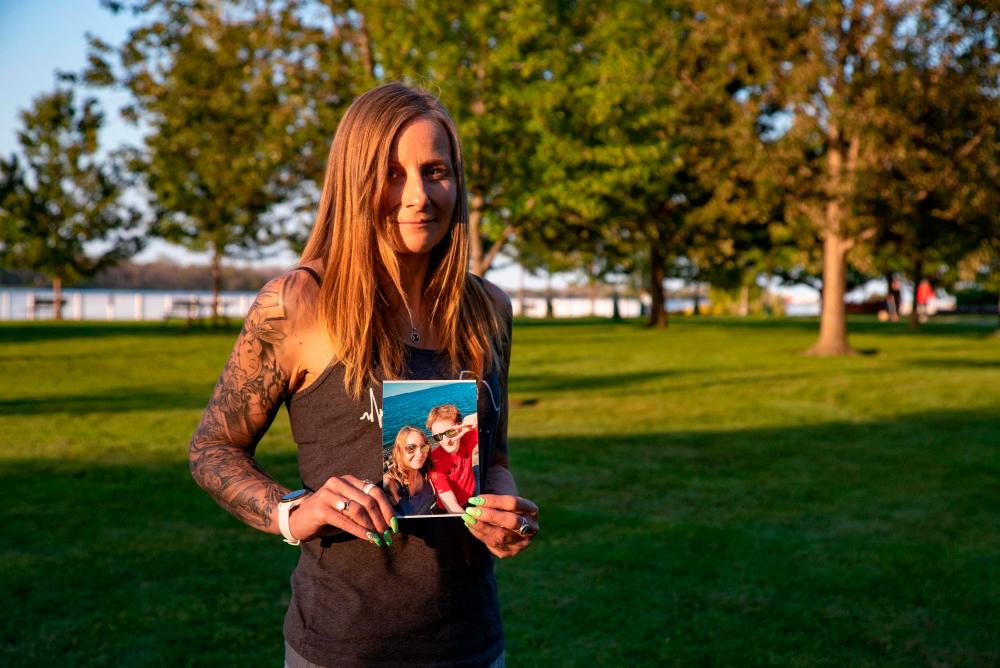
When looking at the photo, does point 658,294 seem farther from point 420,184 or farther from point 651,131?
point 420,184

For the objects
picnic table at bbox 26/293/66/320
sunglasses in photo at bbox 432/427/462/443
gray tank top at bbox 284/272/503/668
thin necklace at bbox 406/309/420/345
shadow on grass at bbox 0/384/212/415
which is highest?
picnic table at bbox 26/293/66/320

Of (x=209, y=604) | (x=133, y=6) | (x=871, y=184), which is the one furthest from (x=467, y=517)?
(x=871, y=184)

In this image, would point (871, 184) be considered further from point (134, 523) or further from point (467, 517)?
point (467, 517)

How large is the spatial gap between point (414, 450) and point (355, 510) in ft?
0.54

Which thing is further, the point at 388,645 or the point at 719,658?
the point at 719,658

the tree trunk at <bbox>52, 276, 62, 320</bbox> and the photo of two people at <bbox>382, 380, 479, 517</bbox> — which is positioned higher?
the tree trunk at <bbox>52, 276, 62, 320</bbox>

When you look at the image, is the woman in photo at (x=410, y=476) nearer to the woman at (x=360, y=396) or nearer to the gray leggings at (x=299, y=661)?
the woman at (x=360, y=396)

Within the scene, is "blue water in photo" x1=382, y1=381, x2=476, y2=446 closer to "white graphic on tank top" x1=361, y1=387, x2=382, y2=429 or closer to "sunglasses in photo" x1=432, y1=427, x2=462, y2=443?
"sunglasses in photo" x1=432, y1=427, x2=462, y2=443

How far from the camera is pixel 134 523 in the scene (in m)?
7.85

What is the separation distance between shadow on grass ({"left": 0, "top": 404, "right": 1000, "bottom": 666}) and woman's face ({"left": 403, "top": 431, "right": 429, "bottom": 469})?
3752 millimetres

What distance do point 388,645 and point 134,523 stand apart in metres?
6.35

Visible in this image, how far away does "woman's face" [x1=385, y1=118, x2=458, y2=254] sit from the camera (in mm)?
2174

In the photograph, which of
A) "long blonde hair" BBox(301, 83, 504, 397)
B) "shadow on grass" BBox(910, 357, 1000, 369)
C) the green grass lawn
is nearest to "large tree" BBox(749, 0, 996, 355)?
"shadow on grass" BBox(910, 357, 1000, 369)

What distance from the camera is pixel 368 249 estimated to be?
2176 millimetres
